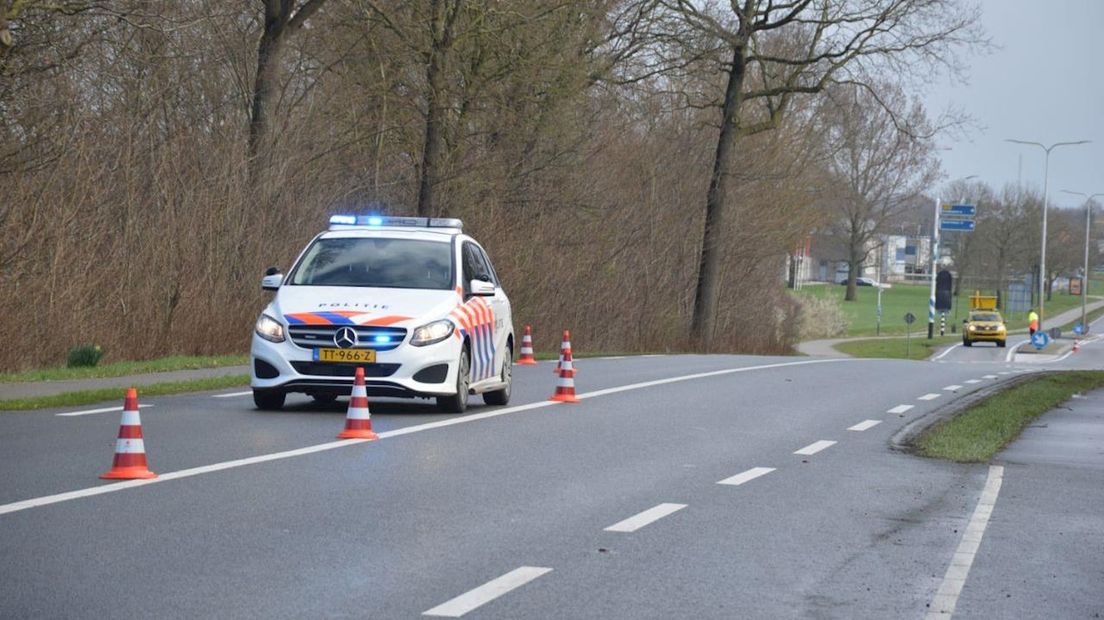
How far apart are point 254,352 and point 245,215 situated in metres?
13.1

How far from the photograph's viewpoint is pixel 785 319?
2092 inches

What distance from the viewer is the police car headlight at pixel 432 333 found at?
50.0 ft

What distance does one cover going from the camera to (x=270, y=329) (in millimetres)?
15320

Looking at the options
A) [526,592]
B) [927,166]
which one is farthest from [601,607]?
[927,166]

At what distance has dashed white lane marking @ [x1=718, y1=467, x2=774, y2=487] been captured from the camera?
11.4 meters

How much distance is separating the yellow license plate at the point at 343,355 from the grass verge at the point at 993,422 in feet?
16.2

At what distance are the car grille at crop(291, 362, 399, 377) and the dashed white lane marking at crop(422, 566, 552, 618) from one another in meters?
7.61

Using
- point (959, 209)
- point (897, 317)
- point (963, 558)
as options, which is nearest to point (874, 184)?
point (897, 317)

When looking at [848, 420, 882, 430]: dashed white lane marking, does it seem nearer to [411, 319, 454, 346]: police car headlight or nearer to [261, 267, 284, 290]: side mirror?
[411, 319, 454, 346]: police car headlight

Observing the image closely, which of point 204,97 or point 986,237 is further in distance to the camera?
point 986,237

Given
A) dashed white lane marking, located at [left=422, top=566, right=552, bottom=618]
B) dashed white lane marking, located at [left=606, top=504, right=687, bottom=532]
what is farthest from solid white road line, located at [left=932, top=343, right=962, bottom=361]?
dashed white lane marking, located at [left=422, top=566, right=552, bottom=618]

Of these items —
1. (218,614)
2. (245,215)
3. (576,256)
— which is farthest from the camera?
(576,256)

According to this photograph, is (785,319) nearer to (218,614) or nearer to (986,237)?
(218,614)

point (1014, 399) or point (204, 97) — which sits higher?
point (204, 97)
